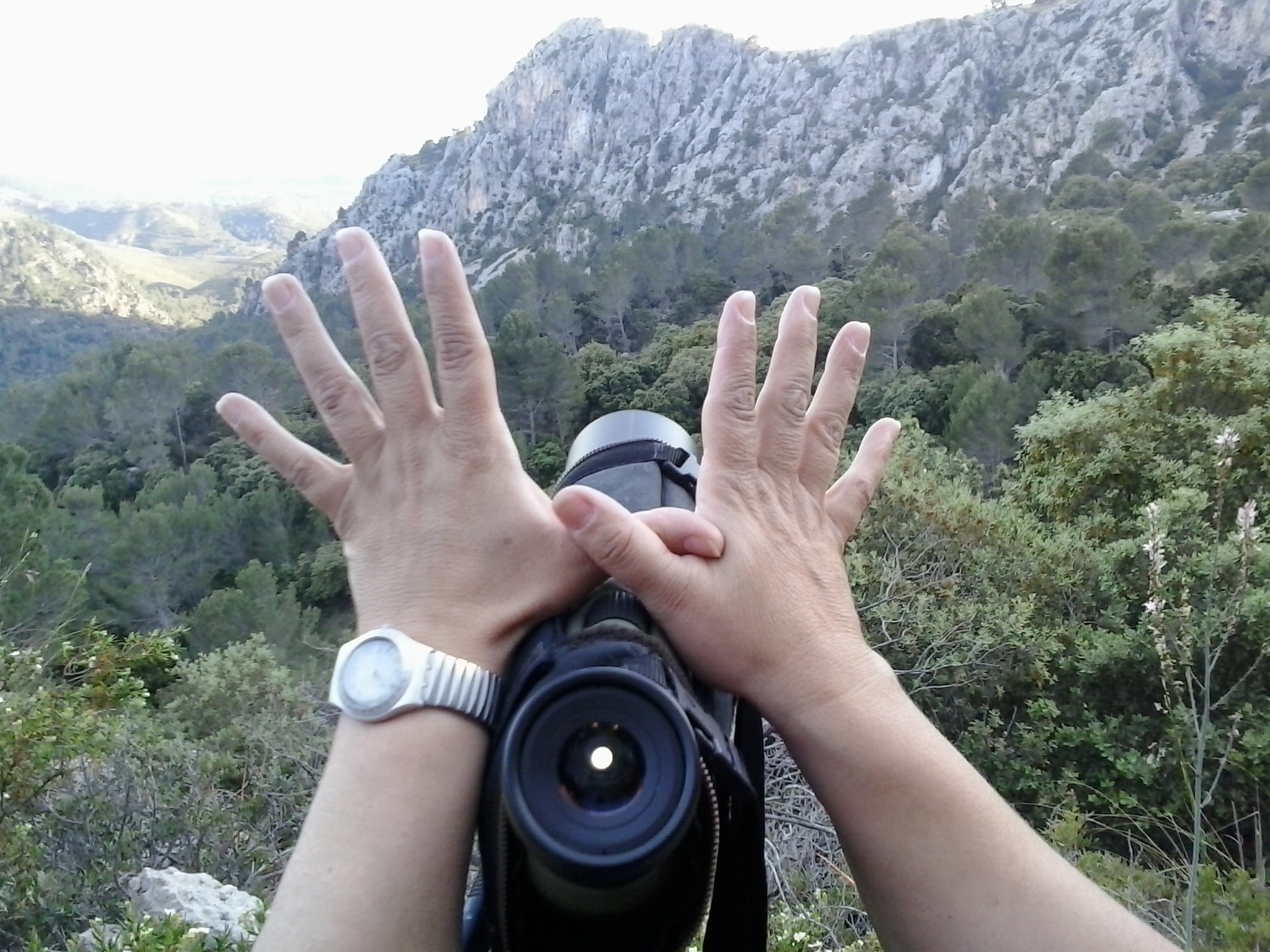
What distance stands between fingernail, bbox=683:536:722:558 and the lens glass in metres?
0.26

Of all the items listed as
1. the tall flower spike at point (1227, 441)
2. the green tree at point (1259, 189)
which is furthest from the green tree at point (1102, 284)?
the tall flower spike at point (1227, 441)

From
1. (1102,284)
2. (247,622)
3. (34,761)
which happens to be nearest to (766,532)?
(34,761)

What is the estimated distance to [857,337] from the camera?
0.95 m

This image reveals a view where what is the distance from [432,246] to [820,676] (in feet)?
1.76

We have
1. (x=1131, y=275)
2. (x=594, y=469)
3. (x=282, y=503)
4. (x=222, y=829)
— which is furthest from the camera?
(x=282, y=503)

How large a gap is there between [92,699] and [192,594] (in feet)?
35.6

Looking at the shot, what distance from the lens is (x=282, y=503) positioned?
14.9 metres

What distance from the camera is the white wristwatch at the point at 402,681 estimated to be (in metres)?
0.70

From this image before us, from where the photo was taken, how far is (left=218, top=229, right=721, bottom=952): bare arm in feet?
2.23

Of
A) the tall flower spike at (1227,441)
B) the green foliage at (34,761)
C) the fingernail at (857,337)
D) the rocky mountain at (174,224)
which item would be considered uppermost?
the fingernail at (857,337)

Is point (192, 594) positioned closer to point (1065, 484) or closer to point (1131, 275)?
point (1065, 484)

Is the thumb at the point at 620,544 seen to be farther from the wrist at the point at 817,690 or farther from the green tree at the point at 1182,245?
the green tree at the point at 1182,245

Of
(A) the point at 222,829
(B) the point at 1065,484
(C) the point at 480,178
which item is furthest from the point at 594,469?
(C) the point at 480,178

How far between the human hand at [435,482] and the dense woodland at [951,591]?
1.23 feet
